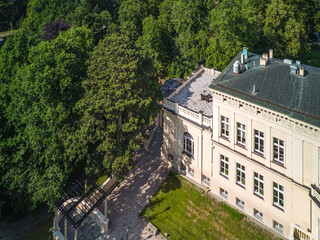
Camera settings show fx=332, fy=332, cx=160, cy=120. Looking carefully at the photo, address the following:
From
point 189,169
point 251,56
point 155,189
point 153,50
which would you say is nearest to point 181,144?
point 189,169

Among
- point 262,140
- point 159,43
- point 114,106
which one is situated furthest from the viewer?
point 159,43

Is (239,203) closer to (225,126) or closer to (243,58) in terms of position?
(225,126)

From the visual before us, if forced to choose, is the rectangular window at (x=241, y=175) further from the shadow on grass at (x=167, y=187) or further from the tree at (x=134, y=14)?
the tree at (x=134, y=14)

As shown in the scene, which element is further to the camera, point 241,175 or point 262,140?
point 241,175

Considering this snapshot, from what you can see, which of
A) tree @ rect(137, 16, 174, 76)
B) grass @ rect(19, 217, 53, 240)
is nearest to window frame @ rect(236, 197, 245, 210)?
grass @ rect(19, 217, 53, 240)

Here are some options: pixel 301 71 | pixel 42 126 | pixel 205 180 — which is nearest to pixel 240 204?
pixel 205 180

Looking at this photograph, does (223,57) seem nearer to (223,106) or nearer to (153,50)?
(153,50)
